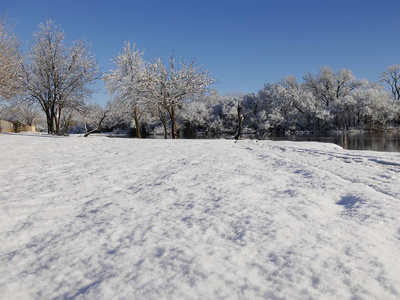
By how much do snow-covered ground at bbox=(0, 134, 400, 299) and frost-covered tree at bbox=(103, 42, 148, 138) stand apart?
19483 millimetres

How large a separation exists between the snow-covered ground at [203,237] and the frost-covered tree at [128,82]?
63.9ft

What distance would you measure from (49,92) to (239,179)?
20253 millimetres

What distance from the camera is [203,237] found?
2148mm

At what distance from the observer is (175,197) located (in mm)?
3254

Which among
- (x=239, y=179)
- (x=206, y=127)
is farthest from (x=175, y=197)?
(x=206, y=127)

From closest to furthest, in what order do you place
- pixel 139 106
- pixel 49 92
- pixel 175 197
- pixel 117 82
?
pixel 175 197, pixel 49 92, pixel 139 106, pixel 117 82

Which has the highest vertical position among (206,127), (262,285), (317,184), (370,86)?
(370,86)

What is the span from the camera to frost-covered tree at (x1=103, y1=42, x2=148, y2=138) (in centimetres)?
2269

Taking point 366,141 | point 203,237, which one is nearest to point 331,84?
point 366,141

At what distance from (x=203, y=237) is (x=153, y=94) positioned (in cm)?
1985

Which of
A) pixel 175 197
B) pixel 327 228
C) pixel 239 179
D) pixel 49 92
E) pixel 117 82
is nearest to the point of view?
pixel 327 228

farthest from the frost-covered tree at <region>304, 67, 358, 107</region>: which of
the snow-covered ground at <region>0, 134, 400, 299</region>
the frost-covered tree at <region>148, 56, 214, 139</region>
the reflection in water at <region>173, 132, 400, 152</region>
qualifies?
the snow-covered ground at <region>0, 134, 400, 299</region>

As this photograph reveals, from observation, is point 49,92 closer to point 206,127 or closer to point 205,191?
point 205,191

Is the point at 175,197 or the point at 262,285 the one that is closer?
the point at 262,285
